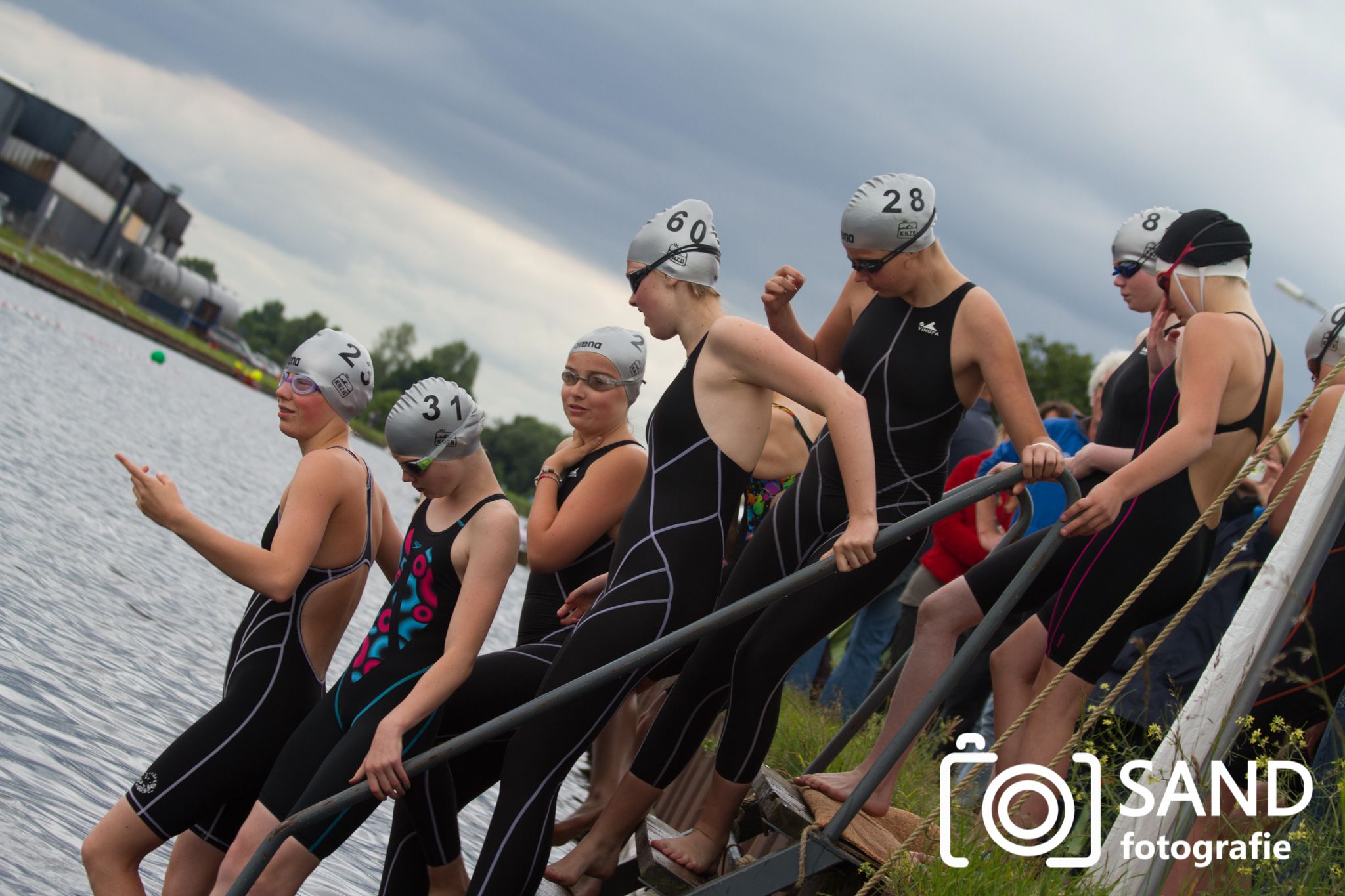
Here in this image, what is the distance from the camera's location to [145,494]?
152 inches

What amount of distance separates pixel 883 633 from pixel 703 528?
15.9 ft

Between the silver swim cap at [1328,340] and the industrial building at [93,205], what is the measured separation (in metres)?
85.0

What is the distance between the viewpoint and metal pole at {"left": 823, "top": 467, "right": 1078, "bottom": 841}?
339 cm

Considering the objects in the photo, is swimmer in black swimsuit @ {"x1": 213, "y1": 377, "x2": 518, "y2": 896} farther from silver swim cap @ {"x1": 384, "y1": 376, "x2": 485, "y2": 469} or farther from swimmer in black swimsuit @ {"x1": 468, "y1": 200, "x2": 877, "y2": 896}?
swimmer in black swimsuit @ {"x1": 468, "y1": 200, "x2": 877, "y2": 896}

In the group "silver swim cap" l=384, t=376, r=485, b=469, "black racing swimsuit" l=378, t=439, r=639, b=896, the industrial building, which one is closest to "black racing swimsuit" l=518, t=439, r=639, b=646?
"black racing swimsuit" l=378, t=439, r=639, b=896

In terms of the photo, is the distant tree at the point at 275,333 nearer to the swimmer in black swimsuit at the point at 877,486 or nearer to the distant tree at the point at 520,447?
the distant tree at the point at 520,447

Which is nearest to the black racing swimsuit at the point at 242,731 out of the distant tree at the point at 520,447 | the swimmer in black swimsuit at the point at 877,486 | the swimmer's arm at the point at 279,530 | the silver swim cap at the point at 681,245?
the swimmer's arm at the point at 279,530

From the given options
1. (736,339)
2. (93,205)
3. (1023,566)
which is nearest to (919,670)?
(1023,566)

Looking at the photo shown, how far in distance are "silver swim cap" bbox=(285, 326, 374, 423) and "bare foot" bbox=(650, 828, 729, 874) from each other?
1.94 m

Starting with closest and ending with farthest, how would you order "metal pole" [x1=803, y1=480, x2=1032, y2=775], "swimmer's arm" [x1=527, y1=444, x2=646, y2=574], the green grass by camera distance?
the green grass
"metal pole" [x1=803, y1=480, x2=1032, y2=775]
"swimmer's arm" [x1=527, y1=444, x2=646, y2=574]

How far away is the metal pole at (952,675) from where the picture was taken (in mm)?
3389

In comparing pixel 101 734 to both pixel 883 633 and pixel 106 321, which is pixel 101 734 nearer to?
pixel 883 633

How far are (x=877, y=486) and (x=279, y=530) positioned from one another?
204 cm

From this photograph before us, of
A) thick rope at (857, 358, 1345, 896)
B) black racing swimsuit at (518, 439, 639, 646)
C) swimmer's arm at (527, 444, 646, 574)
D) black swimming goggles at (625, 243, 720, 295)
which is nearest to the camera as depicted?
thick rope at (857, 358, 1345, 896)
